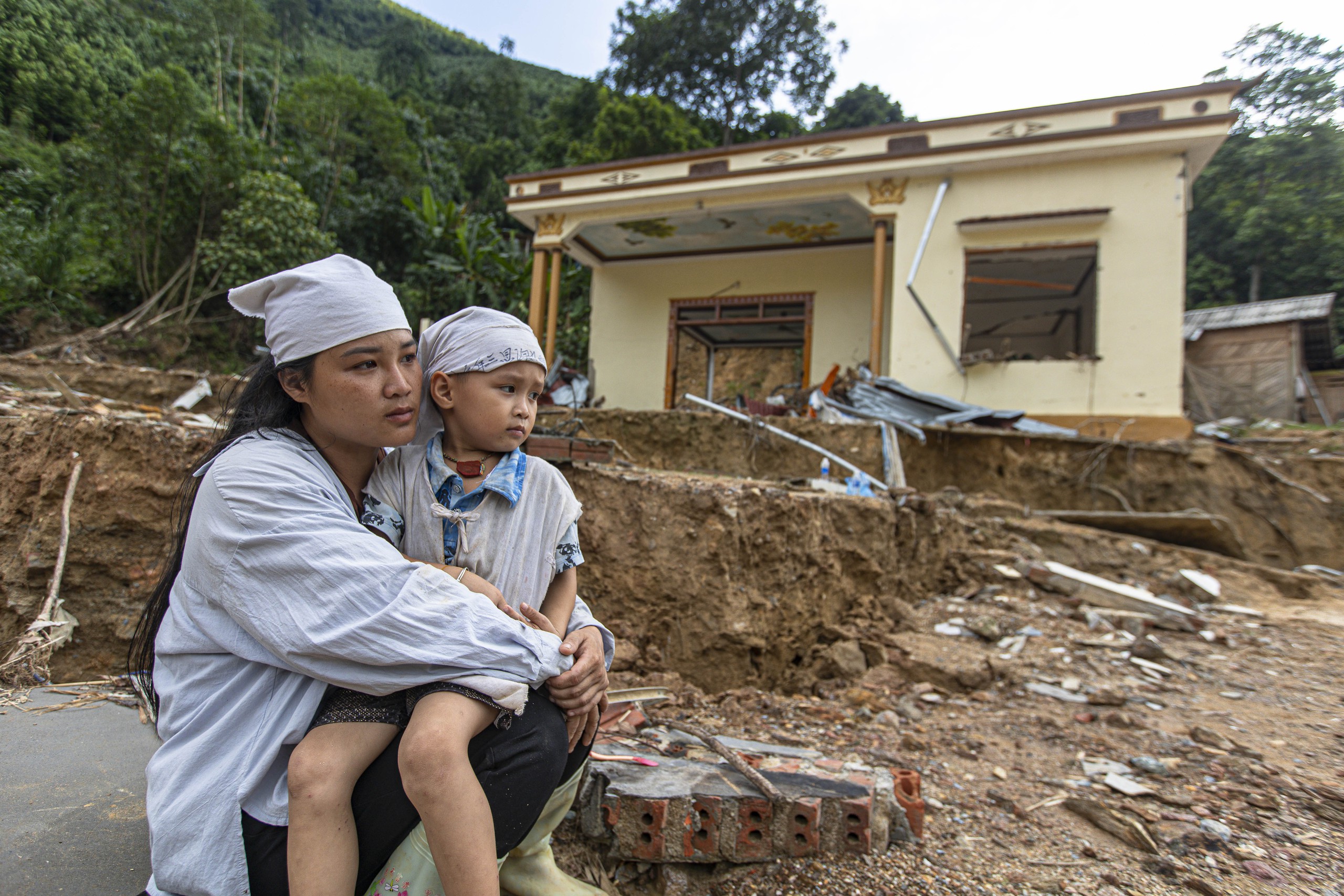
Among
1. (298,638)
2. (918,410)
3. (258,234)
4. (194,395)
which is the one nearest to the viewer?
(298,638)

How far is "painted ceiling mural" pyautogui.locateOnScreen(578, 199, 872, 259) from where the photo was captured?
948cm

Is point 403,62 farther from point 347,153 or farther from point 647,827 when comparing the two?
point 647,827

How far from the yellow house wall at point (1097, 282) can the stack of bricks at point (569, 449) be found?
5.75 metres

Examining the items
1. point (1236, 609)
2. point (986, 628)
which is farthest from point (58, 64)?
point (1236, 609)

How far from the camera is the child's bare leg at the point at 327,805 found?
1.07 meters

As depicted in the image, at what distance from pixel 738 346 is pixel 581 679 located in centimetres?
1246

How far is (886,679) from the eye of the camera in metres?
3.76

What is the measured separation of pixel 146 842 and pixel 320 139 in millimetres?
20180

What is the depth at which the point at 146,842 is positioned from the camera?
57.8 inches

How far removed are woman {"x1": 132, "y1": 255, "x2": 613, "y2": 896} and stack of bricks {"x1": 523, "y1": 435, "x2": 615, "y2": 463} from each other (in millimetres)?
2382

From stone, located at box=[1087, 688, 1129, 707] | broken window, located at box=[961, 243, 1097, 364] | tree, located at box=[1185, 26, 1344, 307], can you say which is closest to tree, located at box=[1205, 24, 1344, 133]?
tree, located at box=[1185, 26, 1344, 307]

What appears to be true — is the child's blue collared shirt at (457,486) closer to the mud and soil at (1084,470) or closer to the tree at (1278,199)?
the mud and soil at (1084,470)

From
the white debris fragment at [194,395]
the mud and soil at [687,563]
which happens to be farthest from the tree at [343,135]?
the mud and soil at [687,563]

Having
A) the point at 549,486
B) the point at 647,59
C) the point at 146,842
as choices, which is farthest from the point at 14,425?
the point at 647,59
